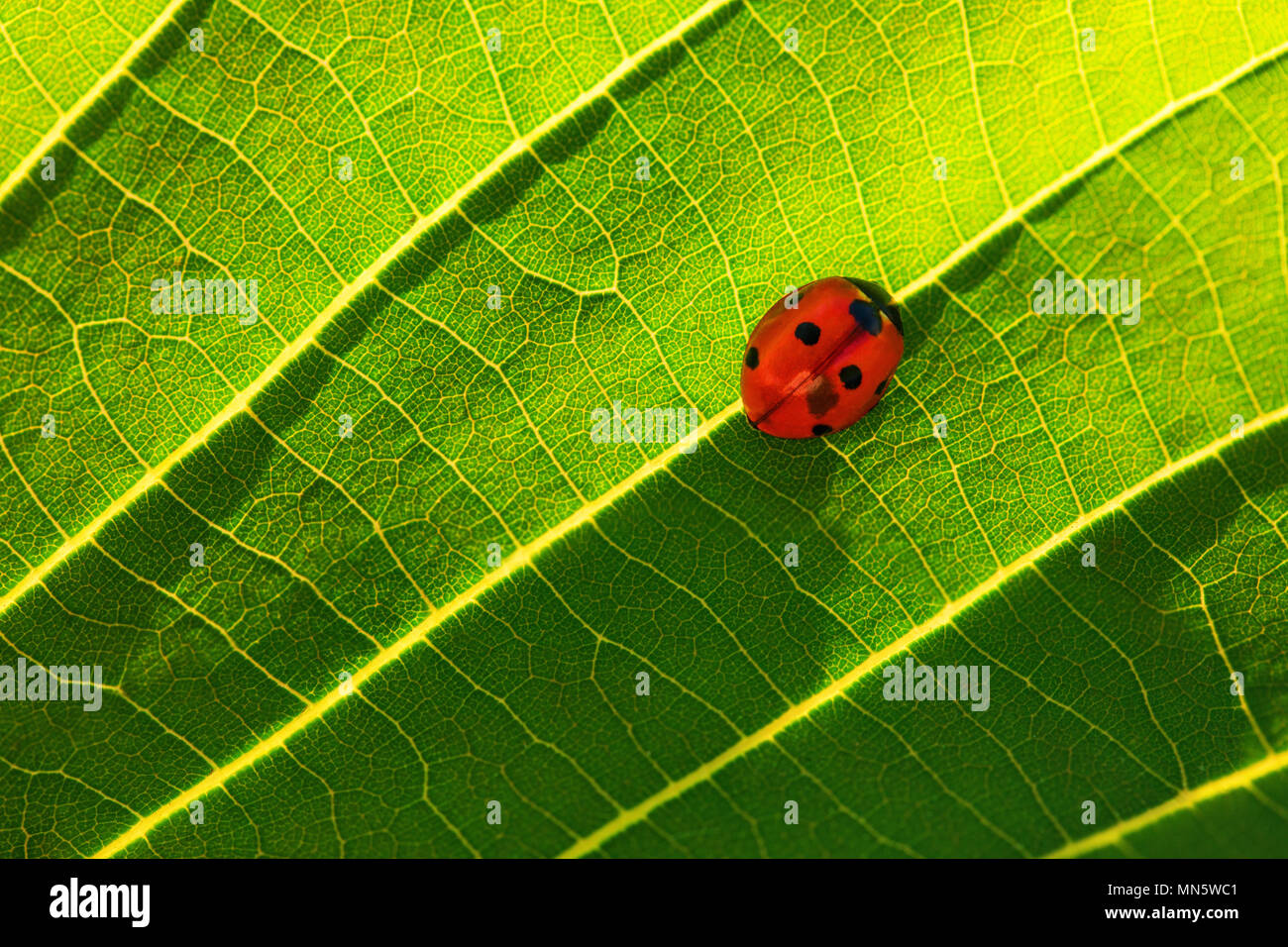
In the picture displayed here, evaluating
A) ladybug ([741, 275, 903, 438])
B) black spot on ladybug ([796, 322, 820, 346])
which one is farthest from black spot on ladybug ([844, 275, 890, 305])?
black spot on ladybug ([796, 322, 820, 346])

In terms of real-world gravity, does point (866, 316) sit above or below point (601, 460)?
above

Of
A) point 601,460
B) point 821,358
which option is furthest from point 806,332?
point 601,460

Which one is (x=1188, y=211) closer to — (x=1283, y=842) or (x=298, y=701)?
(x=1283, y=842)

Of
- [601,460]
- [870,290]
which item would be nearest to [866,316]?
[870,290]

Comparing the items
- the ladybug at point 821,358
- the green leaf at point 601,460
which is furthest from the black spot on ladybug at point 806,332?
the green leaf at point 601,460

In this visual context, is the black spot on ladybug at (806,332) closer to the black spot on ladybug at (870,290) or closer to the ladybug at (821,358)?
the ladybug at (821,358)

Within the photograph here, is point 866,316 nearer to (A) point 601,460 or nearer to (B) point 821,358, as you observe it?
(B) point 821,358
